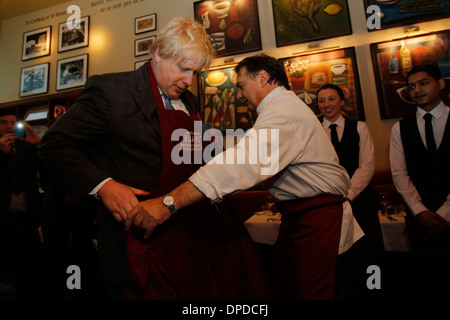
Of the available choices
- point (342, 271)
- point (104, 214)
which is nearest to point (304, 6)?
point (342, 271)

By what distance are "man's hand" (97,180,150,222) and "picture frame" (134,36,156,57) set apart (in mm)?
3452

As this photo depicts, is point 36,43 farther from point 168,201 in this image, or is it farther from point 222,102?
point 168,201

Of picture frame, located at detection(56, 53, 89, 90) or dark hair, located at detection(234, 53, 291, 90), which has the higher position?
picture frame, located at detection(56, 53, 89, 90)

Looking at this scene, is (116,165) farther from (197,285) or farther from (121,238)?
(197,285)

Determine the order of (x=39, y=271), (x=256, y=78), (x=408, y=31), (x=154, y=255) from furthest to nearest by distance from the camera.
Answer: (x=408, y=31), (x=39, y=271), (x=256, y=78), (x=154, y=255)

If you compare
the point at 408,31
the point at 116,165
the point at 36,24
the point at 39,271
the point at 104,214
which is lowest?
the point at 39,271

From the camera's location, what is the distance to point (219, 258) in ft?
3.18

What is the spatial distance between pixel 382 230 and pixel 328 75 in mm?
2053

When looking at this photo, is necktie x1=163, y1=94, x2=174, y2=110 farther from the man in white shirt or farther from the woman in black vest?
the woman in black vest

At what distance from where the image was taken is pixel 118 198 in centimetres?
83

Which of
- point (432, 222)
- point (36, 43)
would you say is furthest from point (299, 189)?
point (36, 43)

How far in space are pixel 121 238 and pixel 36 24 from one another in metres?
5.24

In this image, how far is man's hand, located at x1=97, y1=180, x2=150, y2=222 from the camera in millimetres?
823

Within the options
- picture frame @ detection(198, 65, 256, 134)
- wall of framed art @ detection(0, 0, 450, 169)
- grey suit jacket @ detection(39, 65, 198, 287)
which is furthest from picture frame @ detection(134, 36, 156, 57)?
grey suit jacket @ detection(39, 65, 198, 287)
